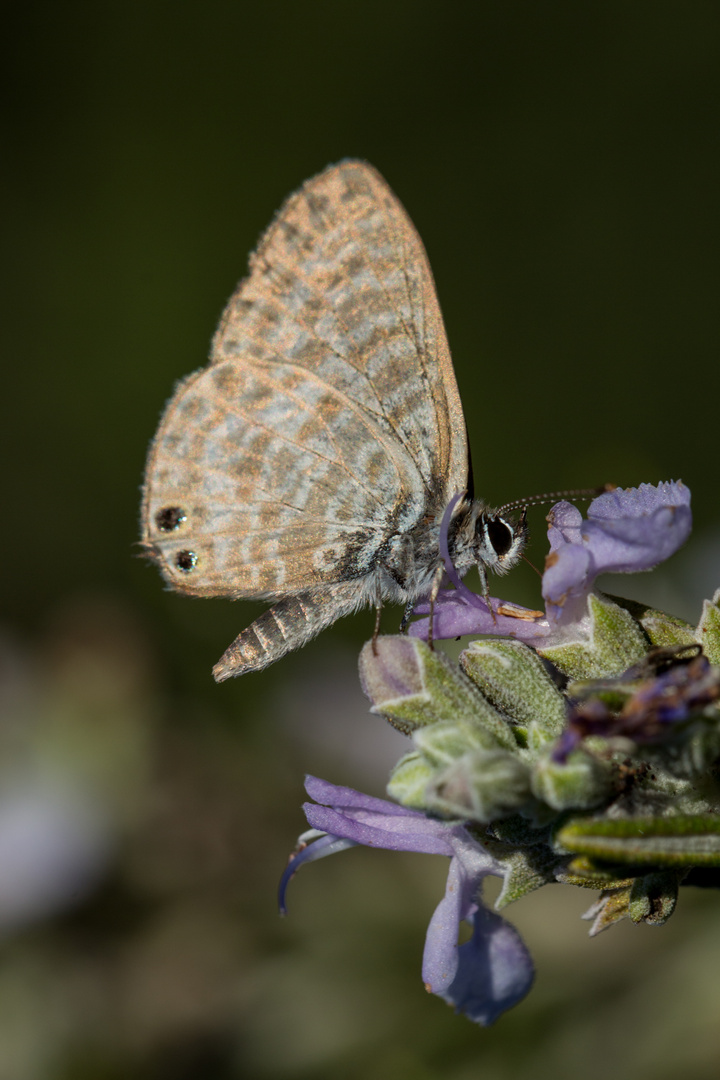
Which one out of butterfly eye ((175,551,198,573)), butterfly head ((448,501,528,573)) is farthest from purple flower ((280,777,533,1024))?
butterfly eye ((175,551,198,573))

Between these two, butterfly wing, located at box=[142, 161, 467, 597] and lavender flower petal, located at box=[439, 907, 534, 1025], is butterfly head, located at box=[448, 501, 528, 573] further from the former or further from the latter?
lavender flower petal, located at box=[439, 907, 534, 1025]

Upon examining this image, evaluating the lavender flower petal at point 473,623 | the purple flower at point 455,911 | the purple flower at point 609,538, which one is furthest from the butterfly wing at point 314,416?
the purple flower at point 455,911

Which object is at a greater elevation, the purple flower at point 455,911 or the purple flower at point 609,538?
the purple flower at point 609,538

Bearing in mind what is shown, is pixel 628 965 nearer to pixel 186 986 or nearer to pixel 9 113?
pixel 186 986

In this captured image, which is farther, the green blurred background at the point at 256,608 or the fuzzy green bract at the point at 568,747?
the green blurred background at the point at 256,608

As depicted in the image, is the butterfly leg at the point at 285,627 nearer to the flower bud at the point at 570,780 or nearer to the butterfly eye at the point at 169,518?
the butterfly eye at the point at 169,518

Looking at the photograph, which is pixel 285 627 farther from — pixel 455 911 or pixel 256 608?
pixel 256 608

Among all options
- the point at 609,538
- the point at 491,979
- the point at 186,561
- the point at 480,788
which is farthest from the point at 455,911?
the point at 186,561
